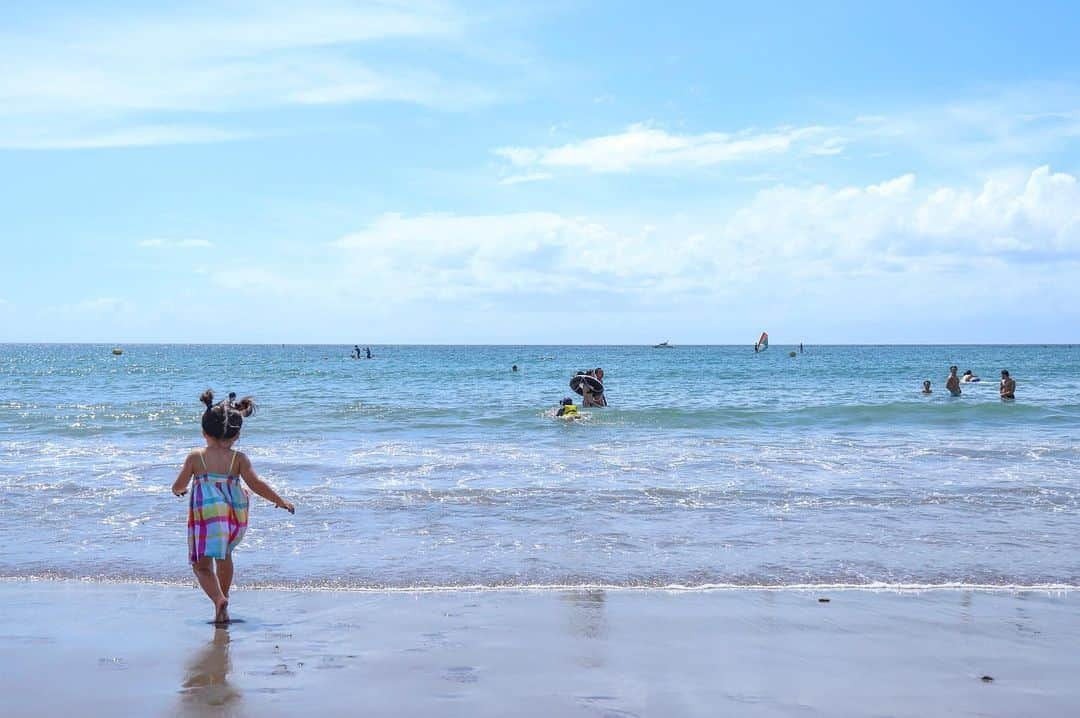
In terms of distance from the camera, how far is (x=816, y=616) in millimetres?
6477

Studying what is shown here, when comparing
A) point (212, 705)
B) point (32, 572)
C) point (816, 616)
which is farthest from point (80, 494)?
point (816, 616)

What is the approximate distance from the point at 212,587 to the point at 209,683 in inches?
53.5

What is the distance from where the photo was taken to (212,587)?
6.39m

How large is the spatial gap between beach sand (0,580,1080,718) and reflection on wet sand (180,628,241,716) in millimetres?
16

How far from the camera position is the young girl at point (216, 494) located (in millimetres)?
6375

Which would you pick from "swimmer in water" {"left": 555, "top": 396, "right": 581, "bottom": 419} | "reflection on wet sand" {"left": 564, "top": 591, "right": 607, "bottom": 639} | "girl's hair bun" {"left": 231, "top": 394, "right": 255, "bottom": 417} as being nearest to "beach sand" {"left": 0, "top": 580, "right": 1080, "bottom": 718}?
"reflection on wet sand" {"left": 564, "top": 591, "right": 607, "bottom": 639}

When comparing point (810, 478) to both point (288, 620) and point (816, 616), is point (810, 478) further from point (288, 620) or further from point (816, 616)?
point (288, 620)

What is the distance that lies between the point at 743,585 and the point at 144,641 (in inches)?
169

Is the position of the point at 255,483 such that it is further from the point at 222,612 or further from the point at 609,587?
the point at 609,587

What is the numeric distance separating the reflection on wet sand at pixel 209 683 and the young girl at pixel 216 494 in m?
0.65

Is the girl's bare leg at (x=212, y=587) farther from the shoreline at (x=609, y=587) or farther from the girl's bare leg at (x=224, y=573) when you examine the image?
the shoreline at (x=609, y=587)

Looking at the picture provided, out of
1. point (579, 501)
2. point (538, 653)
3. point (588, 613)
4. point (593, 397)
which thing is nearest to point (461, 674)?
point (538, 653)

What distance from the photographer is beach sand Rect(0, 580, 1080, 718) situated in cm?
481

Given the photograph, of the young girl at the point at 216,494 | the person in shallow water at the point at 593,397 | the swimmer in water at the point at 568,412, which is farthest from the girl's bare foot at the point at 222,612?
the person in shallow water at the point at 593,397
